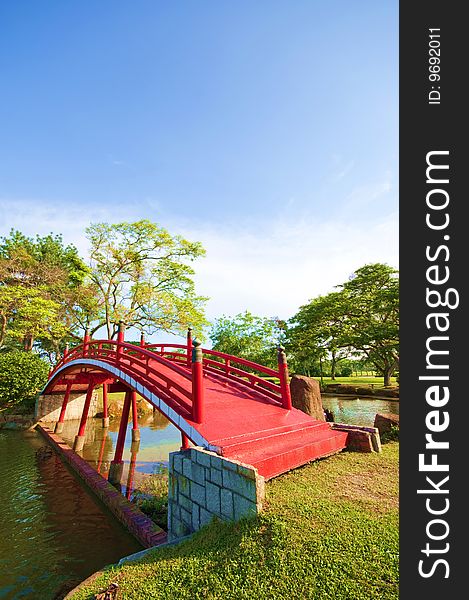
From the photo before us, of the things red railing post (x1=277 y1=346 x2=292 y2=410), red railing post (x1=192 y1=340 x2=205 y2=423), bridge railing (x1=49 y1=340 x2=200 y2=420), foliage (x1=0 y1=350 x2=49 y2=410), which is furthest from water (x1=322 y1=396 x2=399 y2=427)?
foliage (x1=0 y1=350 x2=49 y2=410)

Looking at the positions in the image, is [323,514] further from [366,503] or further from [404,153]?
[404,153]

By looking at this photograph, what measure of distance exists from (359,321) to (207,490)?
23.1 meters

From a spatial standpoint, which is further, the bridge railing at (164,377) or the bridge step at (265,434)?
the bridge railing at (164,377)

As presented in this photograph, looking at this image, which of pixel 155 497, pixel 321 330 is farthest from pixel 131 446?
pixel 321 330

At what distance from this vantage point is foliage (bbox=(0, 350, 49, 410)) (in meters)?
17.8

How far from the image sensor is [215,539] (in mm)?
4246

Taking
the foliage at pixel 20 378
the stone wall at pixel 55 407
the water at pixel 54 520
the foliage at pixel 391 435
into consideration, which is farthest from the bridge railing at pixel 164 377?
the stone wall at pixel 55 407

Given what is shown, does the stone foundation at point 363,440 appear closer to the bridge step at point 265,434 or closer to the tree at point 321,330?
the bridge step at point 265,434

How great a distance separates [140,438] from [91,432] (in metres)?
3.37

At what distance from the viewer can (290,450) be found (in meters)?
5.68

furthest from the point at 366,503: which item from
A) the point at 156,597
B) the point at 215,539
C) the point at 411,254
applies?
the point at 411,254

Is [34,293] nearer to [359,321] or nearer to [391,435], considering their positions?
[391,435]

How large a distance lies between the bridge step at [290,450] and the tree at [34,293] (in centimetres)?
1847

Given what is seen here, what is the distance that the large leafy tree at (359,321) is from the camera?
24281 mm
